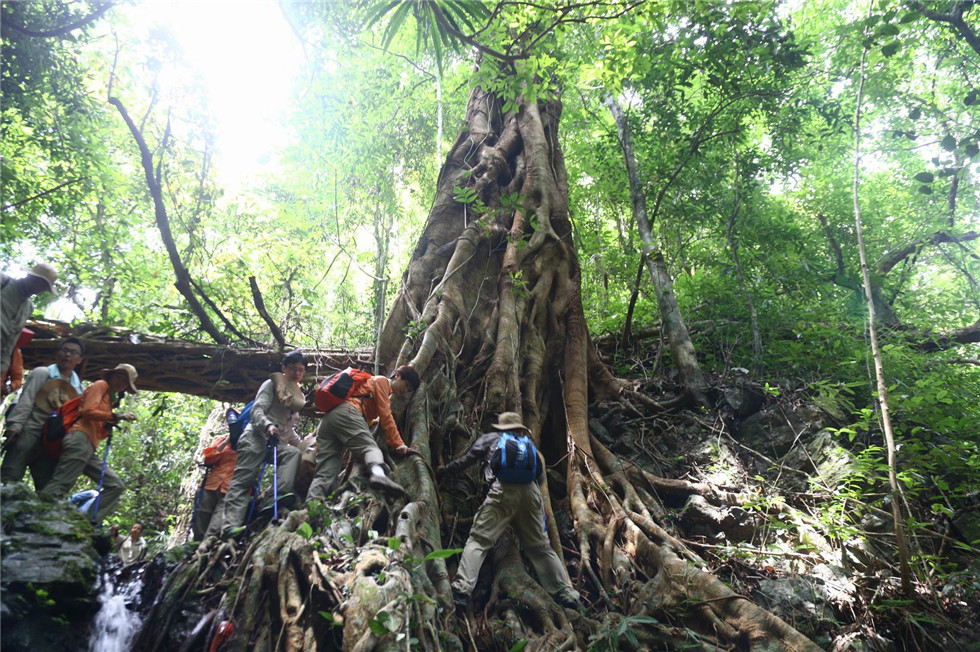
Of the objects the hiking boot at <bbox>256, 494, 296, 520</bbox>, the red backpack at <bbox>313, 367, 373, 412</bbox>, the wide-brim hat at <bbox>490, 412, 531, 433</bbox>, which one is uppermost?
the red backpack at <bbox>313, 367, 373, 412</bbox>

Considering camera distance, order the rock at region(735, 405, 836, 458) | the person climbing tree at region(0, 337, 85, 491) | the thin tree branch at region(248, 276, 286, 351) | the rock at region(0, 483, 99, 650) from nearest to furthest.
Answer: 1. the rock at region(0, 483, 99, 650)
2. the person climbing tree at region(0, 337, 85, 491)
3. the thin tree branch at region(248, 276, 286, 351)
4. the rock at region(735, 405, 836, 458)

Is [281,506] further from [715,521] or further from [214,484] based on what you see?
[715,521]

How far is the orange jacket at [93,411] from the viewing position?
4.42 m

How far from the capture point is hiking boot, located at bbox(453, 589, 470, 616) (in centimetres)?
343

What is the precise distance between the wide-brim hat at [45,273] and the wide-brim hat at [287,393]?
1804 mm

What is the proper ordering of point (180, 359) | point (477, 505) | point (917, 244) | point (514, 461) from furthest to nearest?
point (917, 244)
point (180, 359)
point (477, 505)
point (514, 461)

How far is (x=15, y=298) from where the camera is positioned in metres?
3.79

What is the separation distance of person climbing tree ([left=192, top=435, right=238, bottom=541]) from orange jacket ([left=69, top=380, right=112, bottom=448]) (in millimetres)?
899

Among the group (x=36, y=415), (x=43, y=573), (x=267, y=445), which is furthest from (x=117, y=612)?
(x=36, y=415)

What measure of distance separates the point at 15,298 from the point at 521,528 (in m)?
4.21

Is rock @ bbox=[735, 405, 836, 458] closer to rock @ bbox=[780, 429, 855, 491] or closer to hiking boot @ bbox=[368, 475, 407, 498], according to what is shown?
rock @ bbox=[780, 429, 855, 491]

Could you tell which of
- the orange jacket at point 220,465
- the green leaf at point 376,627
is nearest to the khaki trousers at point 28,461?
the orange jacket at point 220,465

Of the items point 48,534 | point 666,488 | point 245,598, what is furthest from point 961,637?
point 48,534

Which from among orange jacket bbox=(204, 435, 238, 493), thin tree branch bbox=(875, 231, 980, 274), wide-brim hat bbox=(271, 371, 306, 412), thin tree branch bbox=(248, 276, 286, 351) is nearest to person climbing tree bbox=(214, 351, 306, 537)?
wide-brim hat bbox=(271, 371, 306, 412)
